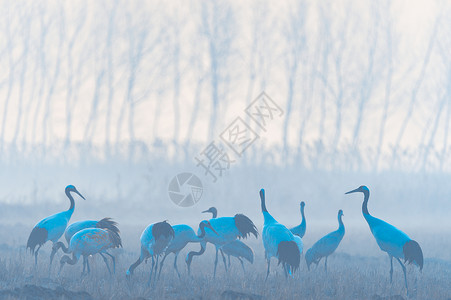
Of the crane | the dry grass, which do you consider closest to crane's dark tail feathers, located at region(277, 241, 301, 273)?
the dry grass

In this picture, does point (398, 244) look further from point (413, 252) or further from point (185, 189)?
point (185, 189)

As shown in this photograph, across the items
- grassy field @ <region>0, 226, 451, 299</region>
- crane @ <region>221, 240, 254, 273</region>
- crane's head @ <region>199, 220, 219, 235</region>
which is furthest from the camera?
crane @ <region>221, 240, 254, 273</region>

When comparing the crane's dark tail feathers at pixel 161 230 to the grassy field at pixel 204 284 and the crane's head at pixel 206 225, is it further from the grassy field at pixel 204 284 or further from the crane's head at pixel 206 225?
the crane's head at pixel 206 225

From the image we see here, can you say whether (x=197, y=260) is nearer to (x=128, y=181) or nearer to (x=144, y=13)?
(x=128, y=181)

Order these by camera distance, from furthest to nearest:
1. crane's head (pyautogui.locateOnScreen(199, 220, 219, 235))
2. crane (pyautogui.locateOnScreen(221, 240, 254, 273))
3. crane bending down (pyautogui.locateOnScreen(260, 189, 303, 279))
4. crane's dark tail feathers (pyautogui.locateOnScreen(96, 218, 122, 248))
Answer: crane (pyautogui.locateOnScreen(221, 240, 254, 273)), crane's head (pyautogui.locateOnScreen(199, 220, 219, 235)), crane's dark tail feathers (pyautogui.locateOnScreen(96, 218, 122, 248)), crane bending down (pyautogui.locateOnScreen(260, 189, 303, 279))

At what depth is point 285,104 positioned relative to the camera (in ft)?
114

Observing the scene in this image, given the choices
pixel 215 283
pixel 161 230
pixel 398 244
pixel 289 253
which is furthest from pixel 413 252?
pixel 161 230

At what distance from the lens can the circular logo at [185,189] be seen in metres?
30.5

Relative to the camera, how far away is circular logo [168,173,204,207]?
30500mm

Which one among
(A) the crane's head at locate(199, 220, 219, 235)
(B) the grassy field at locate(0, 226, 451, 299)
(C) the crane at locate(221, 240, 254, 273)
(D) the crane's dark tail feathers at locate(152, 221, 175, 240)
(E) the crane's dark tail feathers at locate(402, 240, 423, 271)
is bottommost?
(B) the grassy field at locate(0, 226, 451, 299)

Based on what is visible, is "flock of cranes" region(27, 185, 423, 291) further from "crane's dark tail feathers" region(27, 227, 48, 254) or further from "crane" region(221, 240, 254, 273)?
"crane" region(221, 240, 254, 273)

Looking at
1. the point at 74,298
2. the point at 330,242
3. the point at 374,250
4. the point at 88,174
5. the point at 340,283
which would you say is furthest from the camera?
the point at 88,174

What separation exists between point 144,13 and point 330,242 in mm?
24090

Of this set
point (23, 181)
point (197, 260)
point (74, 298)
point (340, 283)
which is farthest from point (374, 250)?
point (23, 181)
